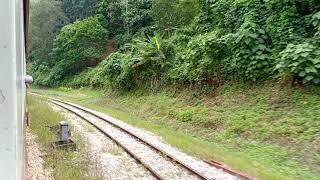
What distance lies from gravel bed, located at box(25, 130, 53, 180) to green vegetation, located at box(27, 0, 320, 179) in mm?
4271

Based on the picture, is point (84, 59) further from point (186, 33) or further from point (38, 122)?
point (38, 122)

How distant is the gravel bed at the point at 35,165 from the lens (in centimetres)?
825

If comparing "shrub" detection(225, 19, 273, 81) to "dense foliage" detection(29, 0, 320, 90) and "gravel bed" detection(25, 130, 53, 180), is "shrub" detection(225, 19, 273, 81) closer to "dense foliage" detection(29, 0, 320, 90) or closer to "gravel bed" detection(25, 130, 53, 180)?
"dense foliage" detection(29, 0, 320, 90)

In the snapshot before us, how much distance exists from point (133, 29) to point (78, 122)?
86.4ft

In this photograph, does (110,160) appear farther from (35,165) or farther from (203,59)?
(203,59)

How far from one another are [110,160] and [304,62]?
6.89 metres

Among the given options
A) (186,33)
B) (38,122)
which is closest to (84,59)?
(186,33)

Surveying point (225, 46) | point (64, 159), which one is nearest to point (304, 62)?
point (225, 46)

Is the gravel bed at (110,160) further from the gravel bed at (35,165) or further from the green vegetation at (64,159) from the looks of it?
the gravel bed at (35,165)

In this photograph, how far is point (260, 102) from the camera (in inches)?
569

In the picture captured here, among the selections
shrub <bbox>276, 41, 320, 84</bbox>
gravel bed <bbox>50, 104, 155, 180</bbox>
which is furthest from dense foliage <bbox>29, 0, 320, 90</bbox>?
gravel bed <bbox>50, 104, 155, 180</bbox>

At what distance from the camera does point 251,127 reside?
13.1 meters

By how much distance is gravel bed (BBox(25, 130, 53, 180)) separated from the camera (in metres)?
8.25

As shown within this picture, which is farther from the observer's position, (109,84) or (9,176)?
(109,84)
